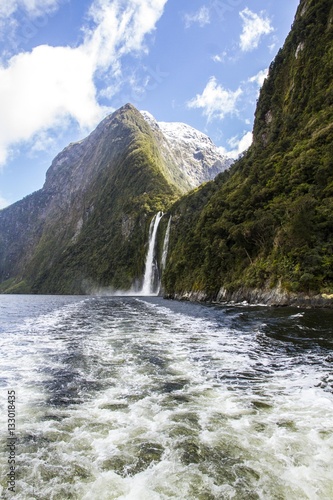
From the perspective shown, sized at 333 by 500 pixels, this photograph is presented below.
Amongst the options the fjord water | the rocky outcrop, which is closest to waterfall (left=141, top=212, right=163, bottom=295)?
the rocky outcrop

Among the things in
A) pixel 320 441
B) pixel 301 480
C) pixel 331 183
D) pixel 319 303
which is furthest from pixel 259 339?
pixel 331 183

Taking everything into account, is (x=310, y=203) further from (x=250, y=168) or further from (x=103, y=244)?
(x=103, y=244)

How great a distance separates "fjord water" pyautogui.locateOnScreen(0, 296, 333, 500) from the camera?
17.2 ft

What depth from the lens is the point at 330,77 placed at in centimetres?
5650

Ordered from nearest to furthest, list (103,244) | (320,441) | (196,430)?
(320,441), (196,430), (103,244)

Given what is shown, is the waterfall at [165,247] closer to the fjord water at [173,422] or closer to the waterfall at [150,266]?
the waterfall at [150,266]

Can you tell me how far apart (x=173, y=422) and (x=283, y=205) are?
4123 centimetres

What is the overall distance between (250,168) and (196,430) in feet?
215

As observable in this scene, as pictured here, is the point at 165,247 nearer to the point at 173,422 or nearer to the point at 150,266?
the point at 150,266

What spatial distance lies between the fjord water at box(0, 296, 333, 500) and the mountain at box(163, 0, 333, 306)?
22.5m

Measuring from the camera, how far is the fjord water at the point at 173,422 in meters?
5.24

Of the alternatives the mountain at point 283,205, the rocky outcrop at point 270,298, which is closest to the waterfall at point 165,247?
the mountain at point 283,205

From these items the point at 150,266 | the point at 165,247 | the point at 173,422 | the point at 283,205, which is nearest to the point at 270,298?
the point at 283,205

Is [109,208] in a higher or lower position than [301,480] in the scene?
higher
